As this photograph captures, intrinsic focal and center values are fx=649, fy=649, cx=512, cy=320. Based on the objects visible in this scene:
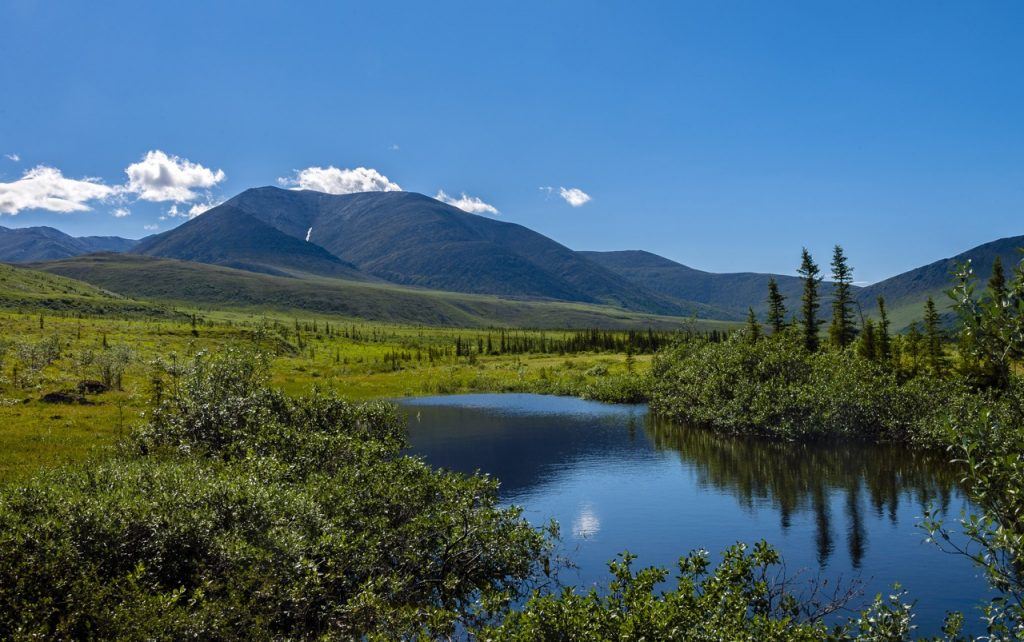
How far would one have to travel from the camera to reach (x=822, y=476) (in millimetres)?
49875

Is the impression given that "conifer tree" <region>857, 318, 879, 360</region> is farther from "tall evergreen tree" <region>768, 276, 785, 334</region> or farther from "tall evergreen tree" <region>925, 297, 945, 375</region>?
"tall evergreen tree" <region>768, 276, 785, 334</region>

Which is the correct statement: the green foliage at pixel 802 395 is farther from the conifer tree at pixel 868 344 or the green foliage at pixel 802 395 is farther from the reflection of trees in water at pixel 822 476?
the conifer tree at pixel 868 344

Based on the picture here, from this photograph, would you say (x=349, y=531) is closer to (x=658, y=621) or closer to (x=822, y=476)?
(x=658, y=621)

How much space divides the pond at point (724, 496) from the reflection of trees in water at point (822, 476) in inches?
4.9

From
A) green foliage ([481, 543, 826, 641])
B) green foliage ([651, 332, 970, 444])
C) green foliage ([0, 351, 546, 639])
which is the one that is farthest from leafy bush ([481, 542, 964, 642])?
green foliage ([651, 332, 970, 444])

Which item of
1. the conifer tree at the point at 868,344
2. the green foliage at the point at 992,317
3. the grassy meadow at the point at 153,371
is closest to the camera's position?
the green foliage at the point at 992,317

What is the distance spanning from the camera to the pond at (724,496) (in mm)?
31672

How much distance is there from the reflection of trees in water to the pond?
0.41 feet

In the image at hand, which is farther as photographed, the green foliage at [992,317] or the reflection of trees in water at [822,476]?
the reflection of trees in water at [822,476]

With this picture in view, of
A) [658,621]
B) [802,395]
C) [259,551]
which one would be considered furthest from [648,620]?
[802,395]

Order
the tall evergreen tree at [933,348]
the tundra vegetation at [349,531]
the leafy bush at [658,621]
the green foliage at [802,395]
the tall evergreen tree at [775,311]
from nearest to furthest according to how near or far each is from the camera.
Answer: the tundra vegetation at [349,531]
the leafy bush at [658,621]
the green foliage at [802,395]
the tall evergreen tree at [933,348]
the tall evergreen tree at [775,311]

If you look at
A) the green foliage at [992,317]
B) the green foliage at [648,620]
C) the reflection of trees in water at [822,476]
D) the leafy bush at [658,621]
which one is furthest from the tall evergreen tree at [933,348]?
the green foliage at [992,317]

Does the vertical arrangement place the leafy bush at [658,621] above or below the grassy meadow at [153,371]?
below

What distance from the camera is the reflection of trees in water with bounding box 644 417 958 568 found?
40.7 meters
